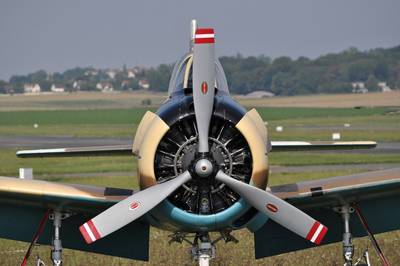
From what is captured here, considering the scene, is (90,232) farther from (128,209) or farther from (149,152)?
(149,152)

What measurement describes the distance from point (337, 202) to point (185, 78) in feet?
6.74

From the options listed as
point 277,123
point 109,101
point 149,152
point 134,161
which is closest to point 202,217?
point 149,152

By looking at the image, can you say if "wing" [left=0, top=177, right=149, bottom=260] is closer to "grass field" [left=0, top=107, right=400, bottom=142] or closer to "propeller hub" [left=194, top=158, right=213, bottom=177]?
"propeller hub" [left=194, top=158, right=213, bottom=177]

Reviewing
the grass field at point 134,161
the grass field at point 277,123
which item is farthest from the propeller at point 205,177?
the grass field at point 277,123

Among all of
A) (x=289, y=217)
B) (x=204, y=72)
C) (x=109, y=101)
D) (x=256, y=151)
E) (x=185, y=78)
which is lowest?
(x=109, y=101)

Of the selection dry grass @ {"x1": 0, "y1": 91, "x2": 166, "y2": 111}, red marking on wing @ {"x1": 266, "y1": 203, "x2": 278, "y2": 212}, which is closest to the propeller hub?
red marking on wing @ {"x1": 266, "y1": 203, "x2": 278, "y2": 212}

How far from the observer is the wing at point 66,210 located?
36.3 ft

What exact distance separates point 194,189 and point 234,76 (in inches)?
4254

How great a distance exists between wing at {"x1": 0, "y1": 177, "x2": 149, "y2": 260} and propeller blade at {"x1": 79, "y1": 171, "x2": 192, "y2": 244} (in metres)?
0.82

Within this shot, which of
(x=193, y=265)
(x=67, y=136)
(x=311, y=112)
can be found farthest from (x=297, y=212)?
(x=311, y=112)

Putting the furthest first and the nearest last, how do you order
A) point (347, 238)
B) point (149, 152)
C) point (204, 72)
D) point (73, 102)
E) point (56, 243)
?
point (73, 102) < point (347, 238) < point (56, 243) < point (204, 72) < point (149, 152)

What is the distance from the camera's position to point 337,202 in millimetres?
11602

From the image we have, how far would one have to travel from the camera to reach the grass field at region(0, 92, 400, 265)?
15145mm

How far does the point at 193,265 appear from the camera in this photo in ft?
46.4
